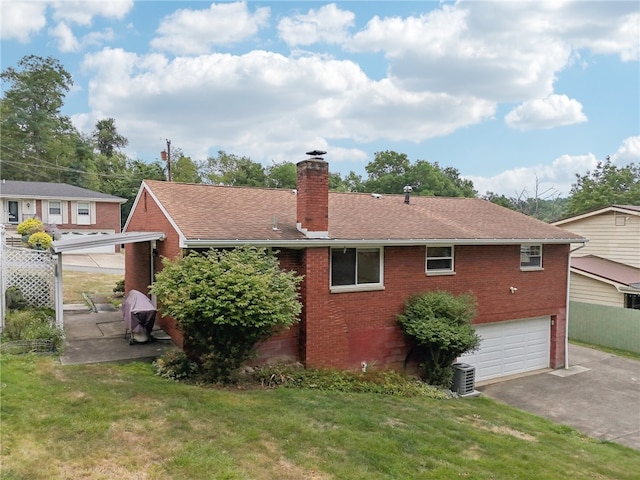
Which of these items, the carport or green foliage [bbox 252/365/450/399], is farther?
the carport

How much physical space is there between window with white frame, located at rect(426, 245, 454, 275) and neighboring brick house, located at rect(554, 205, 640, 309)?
9.66 m

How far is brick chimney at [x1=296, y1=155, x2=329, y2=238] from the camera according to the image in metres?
10.8

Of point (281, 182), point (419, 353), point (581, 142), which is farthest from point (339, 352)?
point (281, 182)

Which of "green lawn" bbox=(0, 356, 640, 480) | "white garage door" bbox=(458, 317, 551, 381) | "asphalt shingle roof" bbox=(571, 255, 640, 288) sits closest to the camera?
"green lawn" bbox=(0, 356, 640, 480)

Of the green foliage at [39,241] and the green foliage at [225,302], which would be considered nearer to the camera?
the green foliage at [225,302]

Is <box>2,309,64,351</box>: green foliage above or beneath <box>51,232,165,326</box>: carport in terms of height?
beneath

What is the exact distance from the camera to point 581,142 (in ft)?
84.9

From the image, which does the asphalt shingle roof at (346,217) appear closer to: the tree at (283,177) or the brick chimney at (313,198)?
the brick chimney at (313,198)

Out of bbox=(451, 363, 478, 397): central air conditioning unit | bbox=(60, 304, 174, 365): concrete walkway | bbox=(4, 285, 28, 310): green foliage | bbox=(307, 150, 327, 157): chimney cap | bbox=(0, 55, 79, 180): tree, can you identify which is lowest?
bbox=(451, 363, 478, 397): central air conditioning unit

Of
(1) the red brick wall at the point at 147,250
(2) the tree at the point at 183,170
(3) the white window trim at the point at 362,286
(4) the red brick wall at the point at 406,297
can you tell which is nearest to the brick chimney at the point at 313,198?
(4) the red brick wall at the point at 406,297

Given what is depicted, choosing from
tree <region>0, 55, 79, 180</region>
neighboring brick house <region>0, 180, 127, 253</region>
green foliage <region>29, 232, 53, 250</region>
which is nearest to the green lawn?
green foliage <region>29, 232, 53, 250</region>

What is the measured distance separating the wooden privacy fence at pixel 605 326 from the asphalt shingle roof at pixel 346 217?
488cm

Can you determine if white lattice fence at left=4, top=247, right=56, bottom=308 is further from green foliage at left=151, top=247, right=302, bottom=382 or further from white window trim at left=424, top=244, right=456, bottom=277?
white window trim at left=424, top=244, right=456, bottom=277

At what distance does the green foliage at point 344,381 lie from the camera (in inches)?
376
